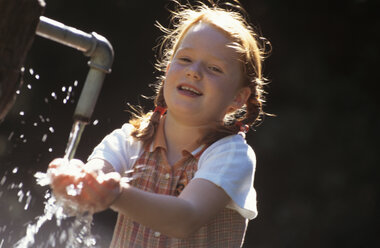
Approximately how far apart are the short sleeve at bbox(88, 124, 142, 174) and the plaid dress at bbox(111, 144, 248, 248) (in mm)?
38

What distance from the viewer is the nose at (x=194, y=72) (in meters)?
1.74

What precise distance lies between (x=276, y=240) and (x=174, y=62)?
2.28 meters

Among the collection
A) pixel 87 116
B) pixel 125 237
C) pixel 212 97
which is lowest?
pixel 125 237

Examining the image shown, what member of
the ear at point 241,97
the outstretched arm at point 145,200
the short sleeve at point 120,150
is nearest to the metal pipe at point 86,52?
the outstretched arm at point 145,200

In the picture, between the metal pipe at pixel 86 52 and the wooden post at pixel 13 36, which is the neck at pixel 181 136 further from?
the wooden post at pixel 13 36

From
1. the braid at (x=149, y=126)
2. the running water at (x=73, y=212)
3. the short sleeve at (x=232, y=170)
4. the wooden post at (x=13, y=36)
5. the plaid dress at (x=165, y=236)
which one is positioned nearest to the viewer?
the wooden post at (x=13, y=36)

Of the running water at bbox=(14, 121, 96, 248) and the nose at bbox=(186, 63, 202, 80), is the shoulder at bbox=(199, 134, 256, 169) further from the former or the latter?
the running water at bbox=(14, 121, 96, 248)

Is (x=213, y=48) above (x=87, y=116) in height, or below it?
above

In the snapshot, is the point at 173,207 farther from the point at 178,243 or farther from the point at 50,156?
the point at 50,156

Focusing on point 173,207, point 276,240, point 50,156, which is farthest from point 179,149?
point 276,240

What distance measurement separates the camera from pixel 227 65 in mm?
1811

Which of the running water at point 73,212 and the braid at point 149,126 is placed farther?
the braid at point 149,126

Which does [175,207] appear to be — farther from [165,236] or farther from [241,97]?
[241,97]

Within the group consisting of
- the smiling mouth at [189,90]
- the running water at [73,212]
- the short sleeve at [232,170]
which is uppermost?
the smiling mouth at [189,90]
